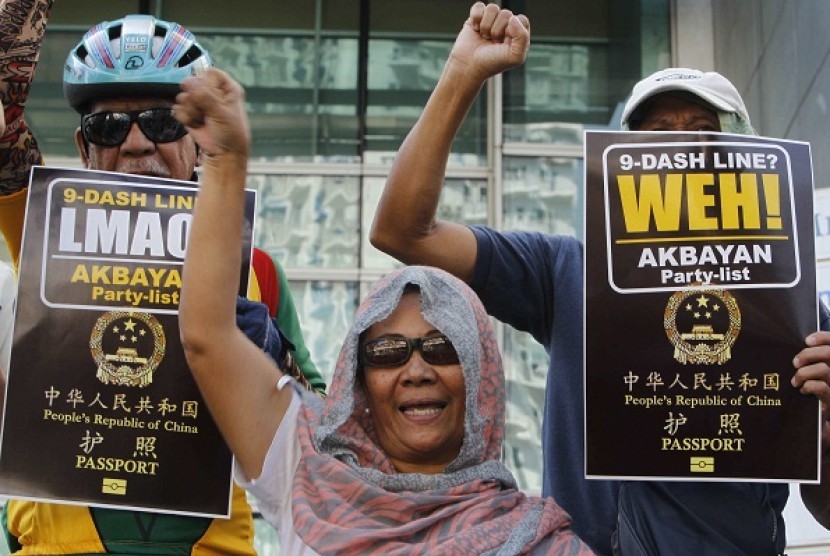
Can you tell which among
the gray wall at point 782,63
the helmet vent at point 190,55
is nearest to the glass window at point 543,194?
the gray wall at point 782,63

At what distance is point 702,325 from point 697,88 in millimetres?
596

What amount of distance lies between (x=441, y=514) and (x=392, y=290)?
0.50m

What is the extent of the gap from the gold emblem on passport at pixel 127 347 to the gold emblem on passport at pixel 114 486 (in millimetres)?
204

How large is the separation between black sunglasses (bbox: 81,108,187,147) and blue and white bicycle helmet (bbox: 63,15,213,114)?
6 centimetres

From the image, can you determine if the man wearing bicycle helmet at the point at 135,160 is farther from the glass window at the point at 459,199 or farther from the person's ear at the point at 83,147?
the glass window at the point at 459,199

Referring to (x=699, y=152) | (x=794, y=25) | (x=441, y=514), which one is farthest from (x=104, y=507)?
(x=794, y=25)

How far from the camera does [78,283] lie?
3.53m

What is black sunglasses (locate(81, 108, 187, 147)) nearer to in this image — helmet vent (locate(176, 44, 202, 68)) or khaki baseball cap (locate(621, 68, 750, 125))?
helmet vent (locate(176, 44, 202, 68))

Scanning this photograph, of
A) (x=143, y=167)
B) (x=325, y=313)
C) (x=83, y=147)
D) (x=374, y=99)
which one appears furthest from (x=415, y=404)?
(x=374, y=99)

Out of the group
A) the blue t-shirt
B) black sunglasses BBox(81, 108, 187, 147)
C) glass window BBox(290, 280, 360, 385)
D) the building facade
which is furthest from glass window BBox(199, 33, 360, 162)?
the blue t-shirt

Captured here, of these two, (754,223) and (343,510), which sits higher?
(754,223)

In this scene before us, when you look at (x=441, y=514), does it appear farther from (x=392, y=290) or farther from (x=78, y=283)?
(x=78, y=283)

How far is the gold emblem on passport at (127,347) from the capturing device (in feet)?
11.4

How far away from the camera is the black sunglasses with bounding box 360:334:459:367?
11.2ft
